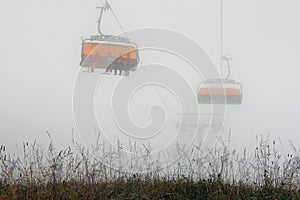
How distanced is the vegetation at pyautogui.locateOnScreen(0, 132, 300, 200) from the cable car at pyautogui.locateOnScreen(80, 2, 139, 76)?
83 centimetres

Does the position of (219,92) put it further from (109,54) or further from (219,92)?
(109,54)

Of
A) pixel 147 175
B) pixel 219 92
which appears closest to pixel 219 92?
pixel 219 92

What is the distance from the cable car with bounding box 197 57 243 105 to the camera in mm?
3969

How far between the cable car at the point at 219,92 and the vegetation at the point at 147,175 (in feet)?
2.61

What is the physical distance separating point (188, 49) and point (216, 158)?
1.60 m

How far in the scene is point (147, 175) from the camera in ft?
10.4

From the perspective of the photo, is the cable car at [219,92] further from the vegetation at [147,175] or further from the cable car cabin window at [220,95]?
the vegetation at [147,175]

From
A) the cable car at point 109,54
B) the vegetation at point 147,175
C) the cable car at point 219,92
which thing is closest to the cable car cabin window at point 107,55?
the cable car at point 109,54

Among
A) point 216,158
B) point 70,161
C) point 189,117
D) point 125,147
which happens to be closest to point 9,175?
point 70,161

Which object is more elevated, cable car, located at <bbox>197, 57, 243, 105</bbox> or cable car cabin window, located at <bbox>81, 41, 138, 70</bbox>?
cable car cabin window, located at <bbox>81, 41, 138, 70</bbox>

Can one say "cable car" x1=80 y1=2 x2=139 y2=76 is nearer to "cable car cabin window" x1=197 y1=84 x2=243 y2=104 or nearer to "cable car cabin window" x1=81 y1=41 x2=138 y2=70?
"cable car cabin window" x1=81 y1=41 x2=138 y2=70

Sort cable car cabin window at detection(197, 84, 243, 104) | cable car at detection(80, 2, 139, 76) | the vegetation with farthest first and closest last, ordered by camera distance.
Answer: cable car cabin window at detection(197, 84, 243, 104)
cable car at detection(80, 2, 139, 76)
the vegetation

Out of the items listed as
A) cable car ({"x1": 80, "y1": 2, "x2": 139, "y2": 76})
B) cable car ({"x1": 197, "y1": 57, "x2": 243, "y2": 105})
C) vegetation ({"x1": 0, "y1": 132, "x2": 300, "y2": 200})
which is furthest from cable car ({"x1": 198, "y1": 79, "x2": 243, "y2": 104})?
cable car ({"x1": 80, "y1": 2, "x2": 139, "y2": 76})

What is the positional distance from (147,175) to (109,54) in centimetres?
128
